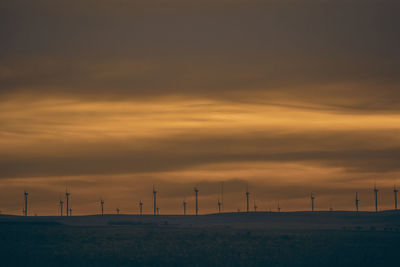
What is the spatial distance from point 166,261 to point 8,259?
22.6 m

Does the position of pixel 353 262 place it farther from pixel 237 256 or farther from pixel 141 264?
pixel 141 264

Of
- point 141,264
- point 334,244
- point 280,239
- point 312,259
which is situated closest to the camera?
point 141,264

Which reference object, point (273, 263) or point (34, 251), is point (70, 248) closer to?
point (34, 251)

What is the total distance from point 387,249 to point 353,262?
17.9 metres

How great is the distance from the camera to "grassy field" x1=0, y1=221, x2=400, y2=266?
113 metres

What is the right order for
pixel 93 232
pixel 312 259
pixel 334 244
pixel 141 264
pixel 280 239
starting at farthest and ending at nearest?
pixel 93 232 < pixel 280 239 < pixel 334 244 < pixel 312 259 < pixel 141 264

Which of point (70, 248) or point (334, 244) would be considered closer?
point (70, 248)

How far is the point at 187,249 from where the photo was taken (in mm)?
130000

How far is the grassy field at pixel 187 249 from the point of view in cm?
11344

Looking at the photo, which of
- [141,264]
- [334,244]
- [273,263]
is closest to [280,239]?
[334,244]

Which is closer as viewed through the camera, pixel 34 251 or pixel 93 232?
pixel 34 251

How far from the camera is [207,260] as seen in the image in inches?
4552

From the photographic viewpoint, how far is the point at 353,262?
113812 mm

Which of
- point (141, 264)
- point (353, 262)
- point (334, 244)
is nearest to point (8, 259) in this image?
point (141, 264)
